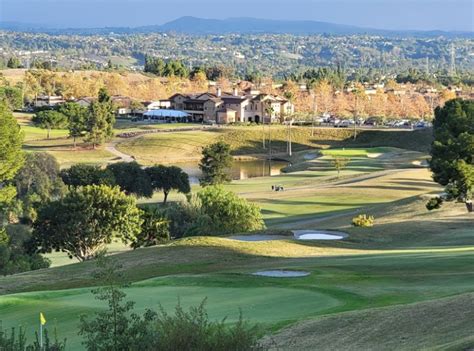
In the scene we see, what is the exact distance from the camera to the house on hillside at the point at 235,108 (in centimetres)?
15600

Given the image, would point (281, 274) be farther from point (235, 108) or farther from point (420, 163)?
point (235, 108)

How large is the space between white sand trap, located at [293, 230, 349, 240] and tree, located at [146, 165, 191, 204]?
31.1 metres

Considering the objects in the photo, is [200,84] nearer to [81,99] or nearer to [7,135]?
[81,99]

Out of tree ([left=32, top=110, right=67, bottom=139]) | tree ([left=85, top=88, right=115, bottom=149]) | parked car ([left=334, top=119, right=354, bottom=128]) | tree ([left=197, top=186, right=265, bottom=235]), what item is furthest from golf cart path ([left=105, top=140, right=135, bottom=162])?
tree ([left=197, top=186, right=265, bottom=235])

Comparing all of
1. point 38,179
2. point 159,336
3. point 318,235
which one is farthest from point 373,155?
point 159,336

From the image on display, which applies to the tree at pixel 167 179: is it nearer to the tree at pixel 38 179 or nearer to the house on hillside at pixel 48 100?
the tree at pixel 38 179

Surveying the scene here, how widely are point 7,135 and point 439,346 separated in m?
34.9

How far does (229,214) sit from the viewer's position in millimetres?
50969

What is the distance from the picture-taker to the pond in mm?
104000

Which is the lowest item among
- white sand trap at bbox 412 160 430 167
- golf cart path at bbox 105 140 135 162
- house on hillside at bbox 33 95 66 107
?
golf cart path at bbox 105 140 135 162

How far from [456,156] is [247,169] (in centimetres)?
6290

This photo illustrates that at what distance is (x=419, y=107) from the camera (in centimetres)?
17562

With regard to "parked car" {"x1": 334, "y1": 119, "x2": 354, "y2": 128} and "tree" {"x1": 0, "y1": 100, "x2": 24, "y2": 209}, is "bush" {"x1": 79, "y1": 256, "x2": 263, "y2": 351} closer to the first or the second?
"tree" {"x1": 0, "y1": 100, "x2": 24, "y2": 209}

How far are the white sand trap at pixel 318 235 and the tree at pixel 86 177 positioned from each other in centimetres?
2642
